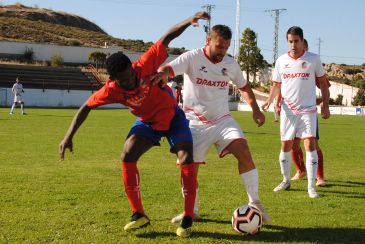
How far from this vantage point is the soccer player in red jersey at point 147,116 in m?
5.88

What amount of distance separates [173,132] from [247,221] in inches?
51.7

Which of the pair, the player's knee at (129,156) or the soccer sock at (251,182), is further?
the soccer sock at (251,182)

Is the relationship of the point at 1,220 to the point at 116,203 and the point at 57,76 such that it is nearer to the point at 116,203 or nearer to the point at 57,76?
the point at 116,203

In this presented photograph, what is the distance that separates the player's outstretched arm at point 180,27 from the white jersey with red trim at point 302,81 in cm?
289

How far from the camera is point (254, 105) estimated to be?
6797 mm

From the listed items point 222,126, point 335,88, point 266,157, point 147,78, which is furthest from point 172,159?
point 335,88

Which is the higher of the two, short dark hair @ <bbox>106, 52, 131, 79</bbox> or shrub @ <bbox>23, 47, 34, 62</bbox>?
shrub @ <bbox>23, 47, 34, 62</bbox>

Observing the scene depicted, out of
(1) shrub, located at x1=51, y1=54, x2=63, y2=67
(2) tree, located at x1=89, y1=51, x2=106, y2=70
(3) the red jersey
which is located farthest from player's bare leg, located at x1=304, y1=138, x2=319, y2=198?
(2) tree, located at x1=89, y1=51, x2=106, y2=70

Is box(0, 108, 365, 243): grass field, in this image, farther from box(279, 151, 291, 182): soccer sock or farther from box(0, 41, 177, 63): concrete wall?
box(0, 41, 177, 63): concrete wall

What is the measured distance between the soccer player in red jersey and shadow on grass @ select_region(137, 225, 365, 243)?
0.74ft

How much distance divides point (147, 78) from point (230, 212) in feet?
7.24

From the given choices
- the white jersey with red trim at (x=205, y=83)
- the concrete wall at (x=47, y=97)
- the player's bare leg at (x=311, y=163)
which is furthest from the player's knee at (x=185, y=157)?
the concrete wall at (x=47, y=97)

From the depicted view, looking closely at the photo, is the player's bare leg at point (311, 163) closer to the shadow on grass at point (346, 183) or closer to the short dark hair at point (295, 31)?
the shadow on grass at point (346, 183)

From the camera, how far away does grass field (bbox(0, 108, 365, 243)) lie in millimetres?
5820
